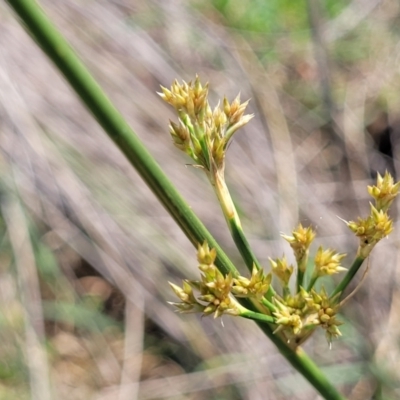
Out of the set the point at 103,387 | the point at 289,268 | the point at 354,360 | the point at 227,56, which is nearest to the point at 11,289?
the point at 103,387

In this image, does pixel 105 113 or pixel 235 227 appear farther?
pixel 235 227

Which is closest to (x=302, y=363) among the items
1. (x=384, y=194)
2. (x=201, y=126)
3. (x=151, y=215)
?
(x=384, y=194)

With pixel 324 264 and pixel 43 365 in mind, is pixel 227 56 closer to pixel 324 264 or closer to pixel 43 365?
pixel 43 365

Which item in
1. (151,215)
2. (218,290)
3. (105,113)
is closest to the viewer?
(105,113)

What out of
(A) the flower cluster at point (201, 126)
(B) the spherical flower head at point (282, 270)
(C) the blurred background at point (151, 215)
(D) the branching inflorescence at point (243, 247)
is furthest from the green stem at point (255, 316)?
(C) the blurred background at point (151, 215)

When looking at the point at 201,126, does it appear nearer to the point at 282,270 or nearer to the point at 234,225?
the point at 234,225

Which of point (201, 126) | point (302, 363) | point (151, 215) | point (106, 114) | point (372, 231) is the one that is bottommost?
point (151, 215)
